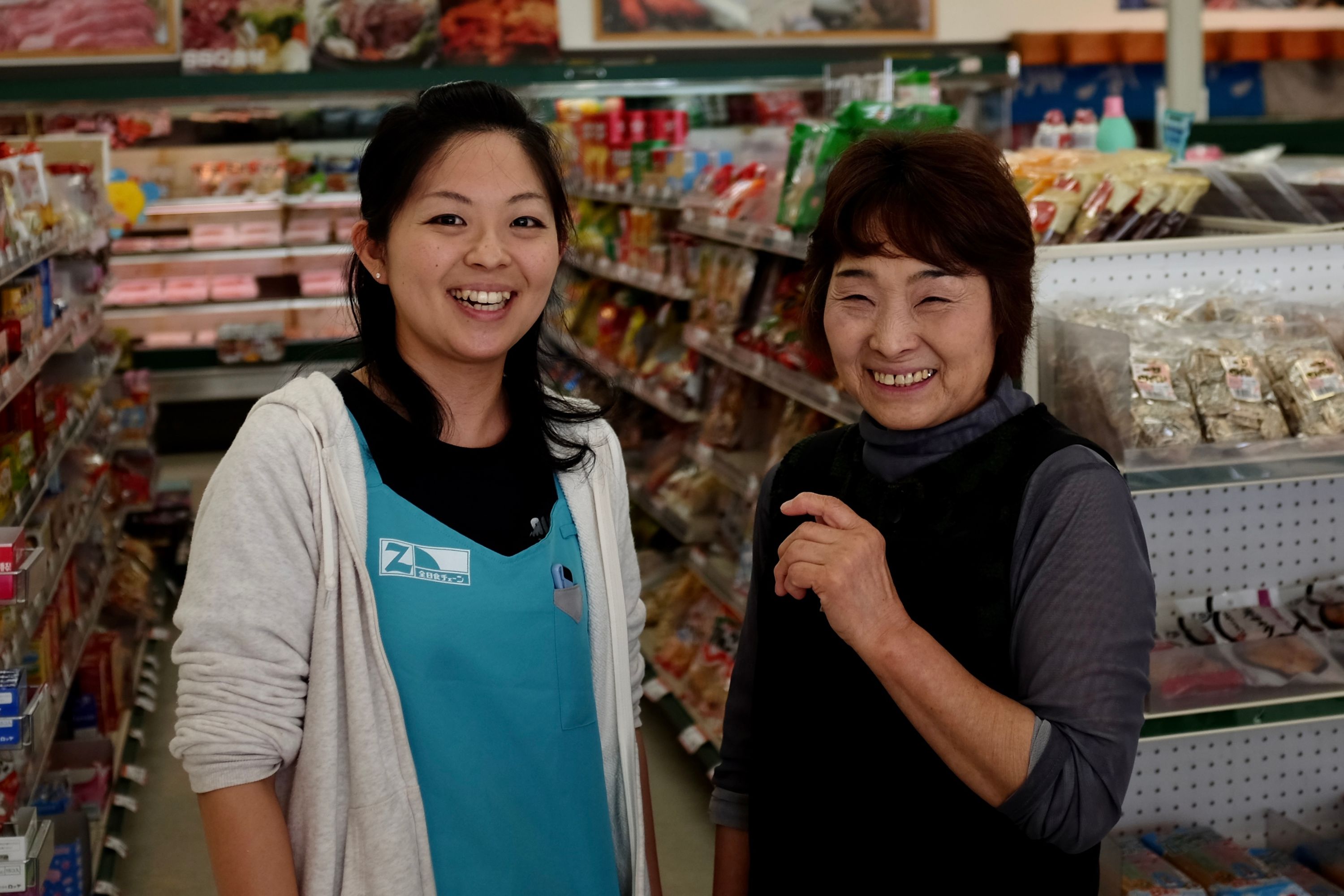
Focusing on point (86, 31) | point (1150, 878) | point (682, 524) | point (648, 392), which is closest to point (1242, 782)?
point (1150, 878)

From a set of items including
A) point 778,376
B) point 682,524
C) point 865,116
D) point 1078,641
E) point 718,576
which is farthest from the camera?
point 682,524

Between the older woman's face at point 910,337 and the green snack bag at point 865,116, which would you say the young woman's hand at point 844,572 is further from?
the green snack bag at point 865,116

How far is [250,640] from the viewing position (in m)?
1.39

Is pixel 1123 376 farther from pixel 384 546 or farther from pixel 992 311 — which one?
pixel 384 546

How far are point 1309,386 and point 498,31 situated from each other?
7268 millimetres

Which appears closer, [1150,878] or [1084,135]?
[1150,878]

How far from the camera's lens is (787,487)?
5.37 feet

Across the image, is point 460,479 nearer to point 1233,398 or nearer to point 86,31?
point 1233,398

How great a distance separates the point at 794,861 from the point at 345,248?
8.11 m

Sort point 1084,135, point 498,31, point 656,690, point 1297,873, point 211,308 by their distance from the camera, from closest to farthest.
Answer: point 1297,873, point 1084,135, point 656,690, point 498,31, point 211,308

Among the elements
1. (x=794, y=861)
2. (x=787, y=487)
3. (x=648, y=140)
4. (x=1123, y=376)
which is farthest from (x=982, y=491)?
(x=648, y=140)

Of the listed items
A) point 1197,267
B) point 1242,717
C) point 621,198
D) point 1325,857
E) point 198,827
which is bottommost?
point 198,827

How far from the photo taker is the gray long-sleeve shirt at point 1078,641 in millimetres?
1304

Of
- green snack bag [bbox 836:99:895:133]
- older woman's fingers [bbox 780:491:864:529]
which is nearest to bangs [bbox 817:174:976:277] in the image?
older woman's fingers [bbox 780:491:864:529]
